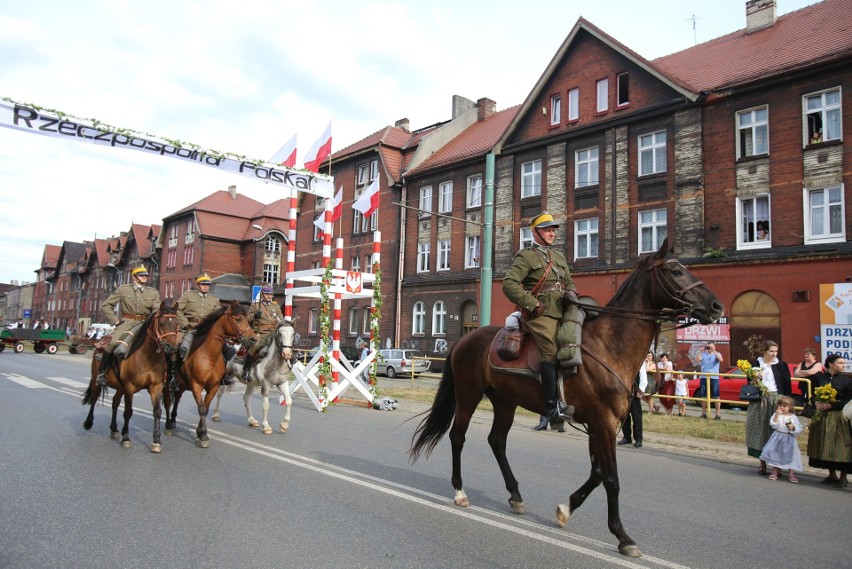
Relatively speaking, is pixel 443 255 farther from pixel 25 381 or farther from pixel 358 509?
pixel 358 509

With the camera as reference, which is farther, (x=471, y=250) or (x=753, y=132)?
(x=471, y=250)

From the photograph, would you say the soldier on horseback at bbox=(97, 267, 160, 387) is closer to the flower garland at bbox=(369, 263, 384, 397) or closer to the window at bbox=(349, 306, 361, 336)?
the flower garland at bbox=(369, 263, 384, 397)

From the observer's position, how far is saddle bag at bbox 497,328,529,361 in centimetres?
604

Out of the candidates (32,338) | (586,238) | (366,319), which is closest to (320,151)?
(586,238)

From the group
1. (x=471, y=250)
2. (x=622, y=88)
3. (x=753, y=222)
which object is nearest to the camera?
(x=753, y=222)

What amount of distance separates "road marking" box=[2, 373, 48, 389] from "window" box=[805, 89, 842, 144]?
2656 centimetres

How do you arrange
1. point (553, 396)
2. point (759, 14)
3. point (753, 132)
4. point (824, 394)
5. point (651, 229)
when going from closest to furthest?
1. point (553, 396)
2. point (824, 394)
3. point (753, 132)
4. point (651, 229)
5. point (759, 14)

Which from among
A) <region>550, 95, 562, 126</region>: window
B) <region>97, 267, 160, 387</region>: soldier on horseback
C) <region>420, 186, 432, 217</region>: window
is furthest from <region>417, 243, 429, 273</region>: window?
<region>97, 267, 160, 387</region>: soldier on horseback

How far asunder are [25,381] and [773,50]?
2977 centimetres

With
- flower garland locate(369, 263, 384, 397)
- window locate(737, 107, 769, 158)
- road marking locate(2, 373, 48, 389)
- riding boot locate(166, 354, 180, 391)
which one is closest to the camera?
riding boot locate(166, 354, 180, 391)

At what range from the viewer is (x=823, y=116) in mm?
22203

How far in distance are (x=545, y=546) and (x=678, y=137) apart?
79.2ft

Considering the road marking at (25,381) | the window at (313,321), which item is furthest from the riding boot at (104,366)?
the window at (313,321)

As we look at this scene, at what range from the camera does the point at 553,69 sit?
3105 cm
